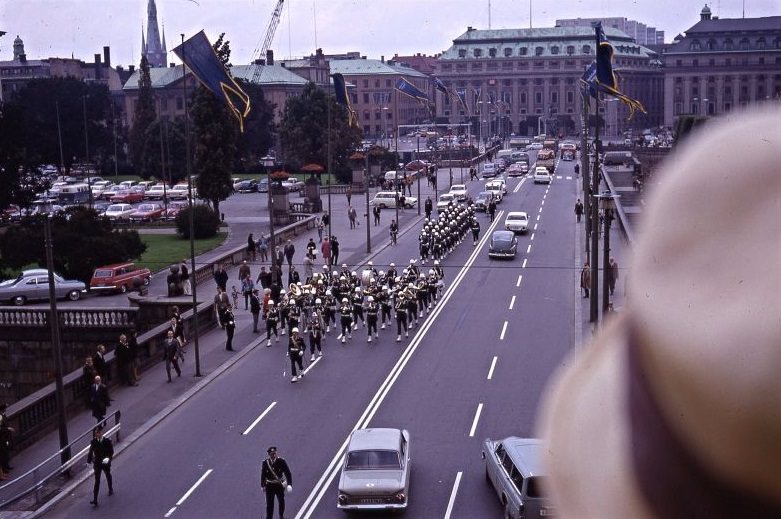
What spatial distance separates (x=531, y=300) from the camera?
37.5 metres

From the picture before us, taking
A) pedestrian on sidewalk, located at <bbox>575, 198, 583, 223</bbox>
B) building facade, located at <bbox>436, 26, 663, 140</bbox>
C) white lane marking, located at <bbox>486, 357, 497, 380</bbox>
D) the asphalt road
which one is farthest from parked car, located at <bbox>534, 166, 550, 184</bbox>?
building facade, located at <bbox>436, 26, 663, 140</bbox>

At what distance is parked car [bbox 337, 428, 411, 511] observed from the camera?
1688cm

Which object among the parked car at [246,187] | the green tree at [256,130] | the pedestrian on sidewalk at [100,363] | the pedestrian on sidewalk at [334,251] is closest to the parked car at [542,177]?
the parked car at [246,187]

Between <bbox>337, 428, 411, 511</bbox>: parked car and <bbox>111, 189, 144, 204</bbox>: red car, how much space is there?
67.3m

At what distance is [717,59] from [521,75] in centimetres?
6119

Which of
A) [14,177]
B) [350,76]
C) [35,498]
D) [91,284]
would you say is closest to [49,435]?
[35,498]

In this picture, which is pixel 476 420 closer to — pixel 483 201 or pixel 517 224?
pixel 517 224

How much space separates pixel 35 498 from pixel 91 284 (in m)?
22.9

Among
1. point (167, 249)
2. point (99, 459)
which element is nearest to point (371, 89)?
point (167, 249)

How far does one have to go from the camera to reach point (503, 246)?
4747 cm

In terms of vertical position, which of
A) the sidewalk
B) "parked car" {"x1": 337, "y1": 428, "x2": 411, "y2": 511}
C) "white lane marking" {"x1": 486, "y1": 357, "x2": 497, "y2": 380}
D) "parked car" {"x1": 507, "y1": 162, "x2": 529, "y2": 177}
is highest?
"parked car" {"x1": 507, "y1": 162, "x2": 529, "y2": 177}

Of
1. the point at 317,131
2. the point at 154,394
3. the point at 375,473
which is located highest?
the point at 317,131

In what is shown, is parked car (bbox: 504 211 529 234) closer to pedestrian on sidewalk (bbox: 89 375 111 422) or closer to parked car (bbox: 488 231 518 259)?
parked car (bbox: 488 231 518 259)

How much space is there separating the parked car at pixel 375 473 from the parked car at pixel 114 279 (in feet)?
79.3
